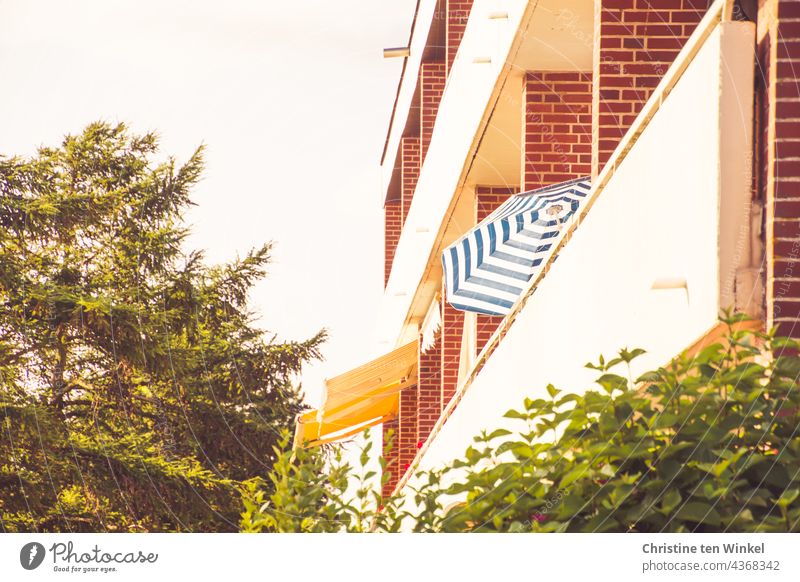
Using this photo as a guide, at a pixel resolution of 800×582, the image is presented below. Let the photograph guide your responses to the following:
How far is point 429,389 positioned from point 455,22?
15.8ft

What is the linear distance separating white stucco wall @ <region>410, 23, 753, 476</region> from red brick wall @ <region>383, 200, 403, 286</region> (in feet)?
55.7

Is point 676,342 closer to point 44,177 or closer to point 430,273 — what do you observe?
point 44,177

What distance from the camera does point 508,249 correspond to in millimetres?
9250

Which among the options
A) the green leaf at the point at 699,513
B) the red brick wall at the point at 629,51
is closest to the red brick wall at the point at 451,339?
the red brick wall at the point at 629,51

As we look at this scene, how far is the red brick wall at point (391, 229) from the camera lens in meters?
24.2

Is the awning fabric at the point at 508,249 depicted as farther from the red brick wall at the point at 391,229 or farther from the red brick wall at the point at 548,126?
the red brick wall at the point at 391,229

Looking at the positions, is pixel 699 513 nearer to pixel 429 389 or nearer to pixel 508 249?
pixel 508 249

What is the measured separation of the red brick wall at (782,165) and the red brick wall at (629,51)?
2517 mm

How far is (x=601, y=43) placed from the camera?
7109 millimetres

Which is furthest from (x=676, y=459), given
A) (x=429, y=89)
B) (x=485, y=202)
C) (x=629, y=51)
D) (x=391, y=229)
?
(x=391, y=229)

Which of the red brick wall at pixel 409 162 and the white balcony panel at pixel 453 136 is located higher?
the red brick wall at pixel 409 162

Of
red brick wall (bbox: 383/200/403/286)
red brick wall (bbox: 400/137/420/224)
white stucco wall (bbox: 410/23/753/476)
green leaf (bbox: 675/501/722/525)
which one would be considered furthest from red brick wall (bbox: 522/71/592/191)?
red brick wall (bbox: 383/200/403/286)
